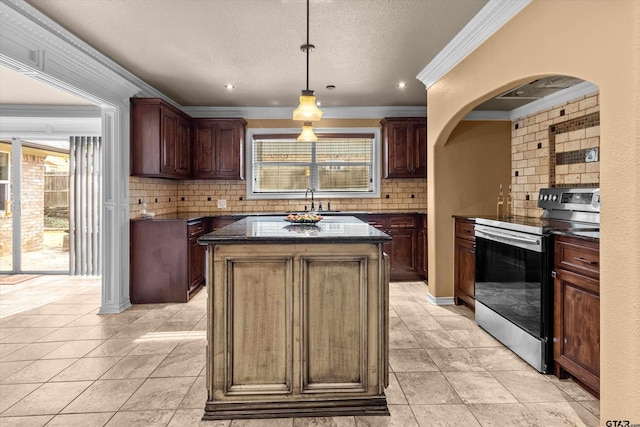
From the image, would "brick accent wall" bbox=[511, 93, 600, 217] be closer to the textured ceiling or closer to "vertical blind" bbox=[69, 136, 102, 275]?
the textured ceiling

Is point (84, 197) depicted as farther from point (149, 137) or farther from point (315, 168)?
point (315, 168)

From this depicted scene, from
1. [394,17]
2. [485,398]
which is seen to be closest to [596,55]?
[394,17]

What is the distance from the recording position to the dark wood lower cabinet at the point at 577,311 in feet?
7.07

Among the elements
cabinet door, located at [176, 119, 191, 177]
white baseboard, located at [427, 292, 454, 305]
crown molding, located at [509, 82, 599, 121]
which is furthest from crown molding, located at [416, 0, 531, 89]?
cabinet door, located at [176, 119, 191, 177]

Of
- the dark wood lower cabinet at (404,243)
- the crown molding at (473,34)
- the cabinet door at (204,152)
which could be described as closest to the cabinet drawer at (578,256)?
the crown molding at (473,34)

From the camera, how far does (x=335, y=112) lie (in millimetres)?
5922

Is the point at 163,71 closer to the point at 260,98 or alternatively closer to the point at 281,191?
the point at 260,98

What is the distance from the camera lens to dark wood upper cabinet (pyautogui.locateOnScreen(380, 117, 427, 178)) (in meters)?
5.61

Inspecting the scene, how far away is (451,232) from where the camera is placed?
4.31 metres

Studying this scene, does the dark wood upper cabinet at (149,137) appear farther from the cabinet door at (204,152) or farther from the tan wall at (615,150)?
the tan wall at (615,150)

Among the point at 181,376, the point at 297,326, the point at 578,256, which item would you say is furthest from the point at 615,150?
the point at 181,376

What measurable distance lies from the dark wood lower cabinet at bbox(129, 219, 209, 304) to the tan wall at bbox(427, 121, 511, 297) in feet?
9.80

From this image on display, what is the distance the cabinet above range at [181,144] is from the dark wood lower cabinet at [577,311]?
424cm

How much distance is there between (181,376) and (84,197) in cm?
454
